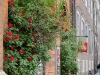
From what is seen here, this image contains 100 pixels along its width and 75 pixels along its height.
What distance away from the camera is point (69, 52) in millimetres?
17469

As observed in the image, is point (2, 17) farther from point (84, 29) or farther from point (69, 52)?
point (84, 29)

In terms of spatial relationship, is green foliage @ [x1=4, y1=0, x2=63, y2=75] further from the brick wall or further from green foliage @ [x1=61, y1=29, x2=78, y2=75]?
green foliage @ [x1=61, y1=29, x2=78, y2=75]

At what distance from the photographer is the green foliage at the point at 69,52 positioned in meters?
17.6

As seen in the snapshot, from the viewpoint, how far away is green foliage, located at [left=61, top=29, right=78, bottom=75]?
57.6ft

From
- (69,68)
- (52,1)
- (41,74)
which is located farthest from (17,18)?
(69,68)

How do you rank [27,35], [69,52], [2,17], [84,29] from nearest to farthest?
[2,17]
[27,35]
[69,52]
[84,29]

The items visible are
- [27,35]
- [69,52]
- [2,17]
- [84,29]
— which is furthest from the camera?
[84,29]

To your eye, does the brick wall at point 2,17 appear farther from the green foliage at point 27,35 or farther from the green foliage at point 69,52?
the green foliage at point 69,52

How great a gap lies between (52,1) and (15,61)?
8.88 feet

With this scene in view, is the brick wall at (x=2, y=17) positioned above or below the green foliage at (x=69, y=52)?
above

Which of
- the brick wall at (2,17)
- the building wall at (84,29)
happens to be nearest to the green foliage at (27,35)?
the brick wall at (2,17)

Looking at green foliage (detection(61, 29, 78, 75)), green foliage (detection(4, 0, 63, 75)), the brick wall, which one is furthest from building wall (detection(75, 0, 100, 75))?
the brick wall

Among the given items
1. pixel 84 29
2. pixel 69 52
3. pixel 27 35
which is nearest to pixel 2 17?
pixel 27 35

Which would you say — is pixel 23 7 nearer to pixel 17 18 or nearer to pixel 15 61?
pixel 17 18
